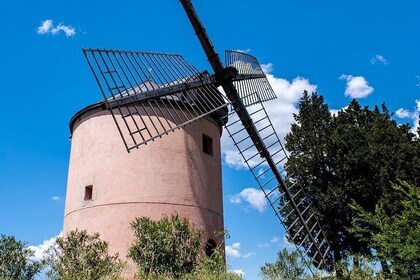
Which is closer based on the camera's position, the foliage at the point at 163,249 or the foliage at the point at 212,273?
the foliage at the point at 212,273

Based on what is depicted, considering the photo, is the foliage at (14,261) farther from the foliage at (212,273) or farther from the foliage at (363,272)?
the foliage at (363,272)

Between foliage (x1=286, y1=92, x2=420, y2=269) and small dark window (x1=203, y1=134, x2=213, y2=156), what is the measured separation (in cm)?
412

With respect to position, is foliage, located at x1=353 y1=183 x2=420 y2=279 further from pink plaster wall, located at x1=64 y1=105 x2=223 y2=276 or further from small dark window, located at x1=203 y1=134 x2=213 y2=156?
small dark window, located at x1=203 y1=134 x2=213 y2=156

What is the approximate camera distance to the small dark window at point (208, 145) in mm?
12141

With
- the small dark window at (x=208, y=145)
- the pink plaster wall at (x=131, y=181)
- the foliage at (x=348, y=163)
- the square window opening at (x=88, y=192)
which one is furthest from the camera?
the foliage at (x=348, y=163)

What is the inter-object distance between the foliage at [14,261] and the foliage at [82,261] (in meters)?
0.42

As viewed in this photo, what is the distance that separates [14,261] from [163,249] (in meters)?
2.68

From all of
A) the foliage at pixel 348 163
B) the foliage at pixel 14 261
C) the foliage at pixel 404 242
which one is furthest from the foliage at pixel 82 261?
the foliage at pixel 348 163

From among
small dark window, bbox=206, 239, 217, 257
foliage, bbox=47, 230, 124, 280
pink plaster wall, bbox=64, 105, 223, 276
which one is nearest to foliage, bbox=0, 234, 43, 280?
foliage, bbox=47, 230, 124, 280

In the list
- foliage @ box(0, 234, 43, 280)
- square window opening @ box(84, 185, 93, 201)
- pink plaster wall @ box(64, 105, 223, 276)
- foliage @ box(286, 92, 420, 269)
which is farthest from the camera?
foliage @ box(286, 92, 420, 269)

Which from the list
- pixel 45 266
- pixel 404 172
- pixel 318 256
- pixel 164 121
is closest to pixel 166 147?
pixel 164 121

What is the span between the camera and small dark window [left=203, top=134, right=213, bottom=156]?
12.1 meters

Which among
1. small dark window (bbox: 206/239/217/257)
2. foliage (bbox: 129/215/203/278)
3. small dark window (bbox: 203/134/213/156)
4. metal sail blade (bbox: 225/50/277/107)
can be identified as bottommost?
foliage (bbox: 129/215/203/278)

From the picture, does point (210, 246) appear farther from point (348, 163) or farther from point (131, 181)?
point (348, 163)
